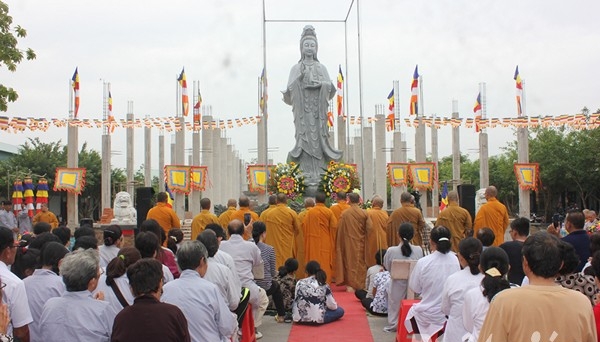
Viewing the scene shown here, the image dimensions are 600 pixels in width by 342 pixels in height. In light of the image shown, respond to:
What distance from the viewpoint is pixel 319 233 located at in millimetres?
11578

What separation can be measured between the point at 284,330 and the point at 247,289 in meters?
2.06

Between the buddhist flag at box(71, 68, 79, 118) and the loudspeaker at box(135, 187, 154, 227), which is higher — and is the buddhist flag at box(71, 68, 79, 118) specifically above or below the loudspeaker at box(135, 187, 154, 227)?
above

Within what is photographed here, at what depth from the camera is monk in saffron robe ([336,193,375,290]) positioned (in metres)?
11.1

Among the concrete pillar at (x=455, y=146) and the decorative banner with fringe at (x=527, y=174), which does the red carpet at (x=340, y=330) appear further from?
the concrete pillar at (x=455, y=146)

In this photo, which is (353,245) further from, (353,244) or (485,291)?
(485,291)

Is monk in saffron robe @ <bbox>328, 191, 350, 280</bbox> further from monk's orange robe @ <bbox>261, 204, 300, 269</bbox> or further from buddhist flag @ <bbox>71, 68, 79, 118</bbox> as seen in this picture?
buddhist flag @ <bbox>71, 68, 79, 118</bbox>

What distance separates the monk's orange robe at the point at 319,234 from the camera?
11.6 m

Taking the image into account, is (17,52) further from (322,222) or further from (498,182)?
(498,182)

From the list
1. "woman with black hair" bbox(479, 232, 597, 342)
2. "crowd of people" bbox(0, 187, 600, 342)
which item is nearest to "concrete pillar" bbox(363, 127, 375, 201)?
"crowd of people" bbox(0, 187, 600, 342)

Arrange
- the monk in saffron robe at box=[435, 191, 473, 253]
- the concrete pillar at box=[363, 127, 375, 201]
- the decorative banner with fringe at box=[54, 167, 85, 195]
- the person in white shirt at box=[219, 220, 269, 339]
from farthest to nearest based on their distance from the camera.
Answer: the concrete pillar at box=[363, 127, 375, 201]
the decorative banner with fringe at box=[54, 167, 85, 195]
the monk in saffron robe at box=[435, 191, 473, 253]
the person in white shirt at box=[219, 220, 269, 339]

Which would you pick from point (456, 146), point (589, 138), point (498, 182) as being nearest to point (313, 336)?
point (456, 146)

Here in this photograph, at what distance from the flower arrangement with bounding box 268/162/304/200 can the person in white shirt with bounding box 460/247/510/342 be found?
1092cm

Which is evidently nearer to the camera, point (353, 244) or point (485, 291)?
point (485, 291)

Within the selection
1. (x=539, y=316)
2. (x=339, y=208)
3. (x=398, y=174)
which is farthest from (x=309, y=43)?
(x=539, y=316)
